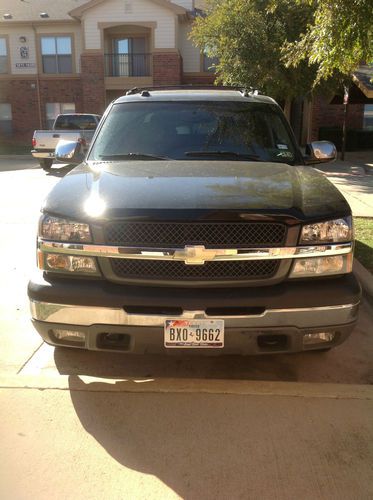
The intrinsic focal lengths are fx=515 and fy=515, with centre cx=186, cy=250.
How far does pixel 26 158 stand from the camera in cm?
2309

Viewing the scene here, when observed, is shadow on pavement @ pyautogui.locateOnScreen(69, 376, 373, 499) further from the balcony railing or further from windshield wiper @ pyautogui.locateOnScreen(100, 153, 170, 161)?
the balcony railing

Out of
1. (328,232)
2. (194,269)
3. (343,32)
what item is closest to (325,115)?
(343,32)

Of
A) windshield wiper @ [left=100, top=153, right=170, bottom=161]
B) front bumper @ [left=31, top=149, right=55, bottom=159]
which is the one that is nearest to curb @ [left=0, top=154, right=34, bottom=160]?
front bumper @ [left=31, top=149, right=55, bottom=159]

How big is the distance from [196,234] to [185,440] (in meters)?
1.13

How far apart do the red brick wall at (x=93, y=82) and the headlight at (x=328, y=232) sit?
24881mm

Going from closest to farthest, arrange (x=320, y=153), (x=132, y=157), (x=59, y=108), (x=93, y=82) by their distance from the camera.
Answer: (x=132, y=157) → (x=320, y=153) → (x=93, y=82) → (x=59, y=108)

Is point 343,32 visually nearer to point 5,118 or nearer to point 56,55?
point 56,55

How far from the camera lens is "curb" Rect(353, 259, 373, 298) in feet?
16.1

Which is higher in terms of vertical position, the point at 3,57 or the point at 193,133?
the point at 3,57

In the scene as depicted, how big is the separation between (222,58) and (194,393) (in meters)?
14.1

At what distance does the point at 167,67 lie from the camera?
2534 centimetres

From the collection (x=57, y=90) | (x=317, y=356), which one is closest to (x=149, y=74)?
(x=57, y=90)

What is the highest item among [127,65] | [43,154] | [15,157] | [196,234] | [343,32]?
[127,65]

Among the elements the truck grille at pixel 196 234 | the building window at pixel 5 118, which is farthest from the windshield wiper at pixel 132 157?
the building window at pixel 5 118
